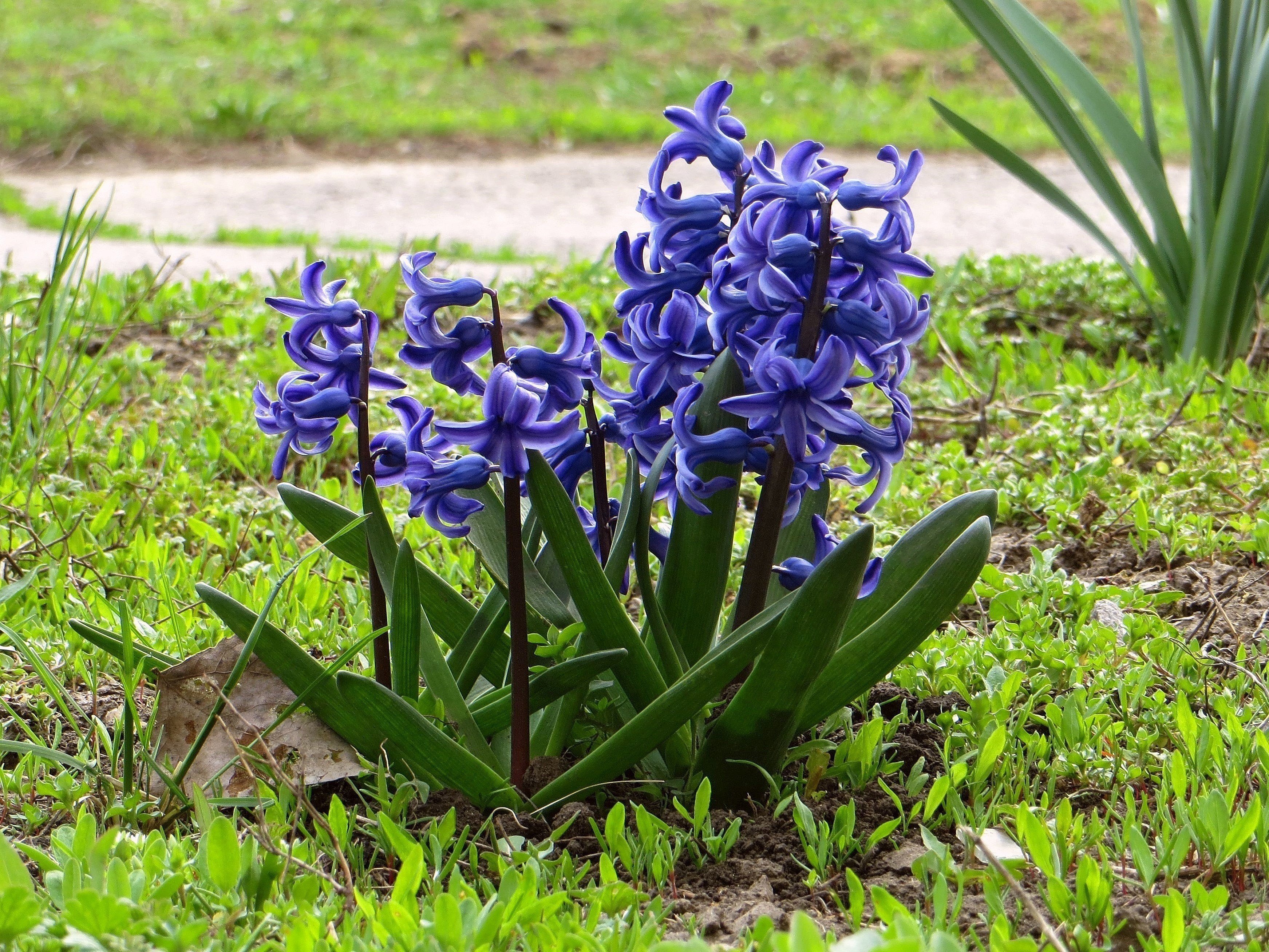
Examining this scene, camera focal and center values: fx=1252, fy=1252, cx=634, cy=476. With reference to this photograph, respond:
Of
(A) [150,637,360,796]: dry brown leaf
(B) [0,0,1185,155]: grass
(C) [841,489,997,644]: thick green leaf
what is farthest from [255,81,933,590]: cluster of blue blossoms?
(B) [0,0,1185,155]: grass

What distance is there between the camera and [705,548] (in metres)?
1.69

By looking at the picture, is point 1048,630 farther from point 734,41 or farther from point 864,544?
point 734,41

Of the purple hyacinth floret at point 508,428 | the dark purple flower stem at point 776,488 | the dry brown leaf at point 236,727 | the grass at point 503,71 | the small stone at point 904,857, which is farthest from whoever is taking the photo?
the grass at point 503,71

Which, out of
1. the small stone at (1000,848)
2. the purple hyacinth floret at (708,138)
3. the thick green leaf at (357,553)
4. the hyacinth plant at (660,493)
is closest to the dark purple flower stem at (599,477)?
the hyacinth plant at (660,493)

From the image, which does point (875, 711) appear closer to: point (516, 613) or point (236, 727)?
point (516, 613)

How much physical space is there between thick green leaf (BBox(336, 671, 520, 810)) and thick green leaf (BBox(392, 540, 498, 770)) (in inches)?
1.8

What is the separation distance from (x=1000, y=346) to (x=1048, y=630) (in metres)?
2.06

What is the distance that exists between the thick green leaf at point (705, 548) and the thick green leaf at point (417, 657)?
321 millimetres

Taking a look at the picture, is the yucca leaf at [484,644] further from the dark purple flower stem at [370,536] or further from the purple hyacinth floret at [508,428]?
the purple hyacinth floret at [508,428]

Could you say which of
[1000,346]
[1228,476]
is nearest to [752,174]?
[1228,476]

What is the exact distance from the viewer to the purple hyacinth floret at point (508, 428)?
140 cm

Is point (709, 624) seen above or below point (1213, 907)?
above

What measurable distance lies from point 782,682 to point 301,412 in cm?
69

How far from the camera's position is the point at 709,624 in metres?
1.76
